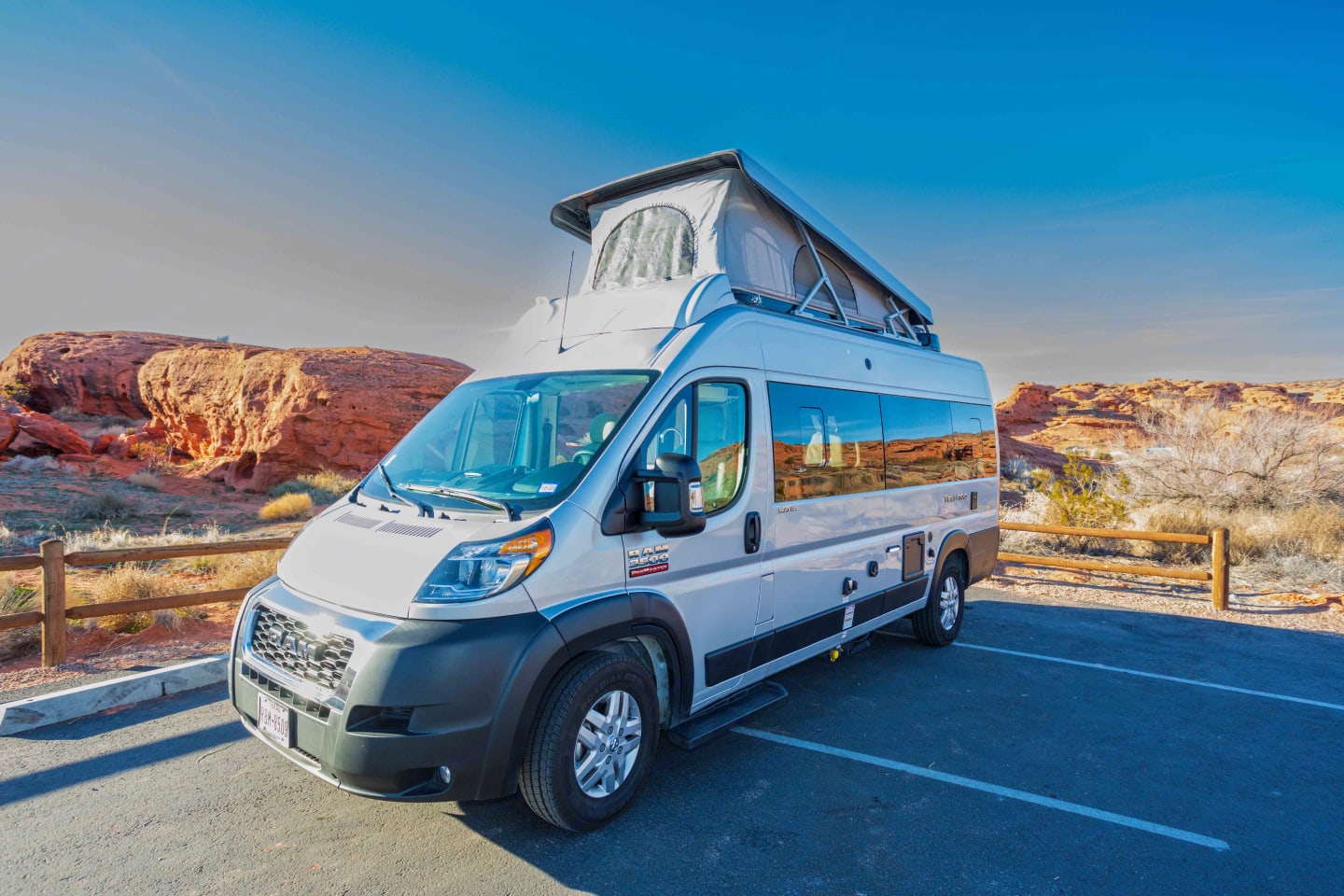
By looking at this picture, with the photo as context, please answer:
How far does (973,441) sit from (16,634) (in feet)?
31.0

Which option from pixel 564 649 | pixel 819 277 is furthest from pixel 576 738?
pixel 819 277

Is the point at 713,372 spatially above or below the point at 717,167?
below

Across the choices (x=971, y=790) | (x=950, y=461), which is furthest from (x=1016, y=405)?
(x=971, y=790)

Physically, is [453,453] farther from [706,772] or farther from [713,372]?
[706,772]

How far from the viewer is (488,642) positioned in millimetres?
2947

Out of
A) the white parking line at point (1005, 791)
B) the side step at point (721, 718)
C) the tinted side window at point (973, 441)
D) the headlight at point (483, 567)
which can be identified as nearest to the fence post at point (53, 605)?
the headlight at point (483, 567)

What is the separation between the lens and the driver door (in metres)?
3.67

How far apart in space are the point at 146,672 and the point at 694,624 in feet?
14.2

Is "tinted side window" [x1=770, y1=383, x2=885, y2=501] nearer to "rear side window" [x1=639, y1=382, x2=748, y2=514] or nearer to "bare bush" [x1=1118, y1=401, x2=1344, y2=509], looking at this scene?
"rear side window" [x1=639, y1=382, x2=748, y2=514]

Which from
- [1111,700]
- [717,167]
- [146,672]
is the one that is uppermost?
[717,167]

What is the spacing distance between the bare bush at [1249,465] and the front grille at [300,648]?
49.3 ft

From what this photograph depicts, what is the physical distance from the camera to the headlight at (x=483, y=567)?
301 centimetres

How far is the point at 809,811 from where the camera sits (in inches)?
145

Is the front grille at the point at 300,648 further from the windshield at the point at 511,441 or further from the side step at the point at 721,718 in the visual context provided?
the side step at the point at 721,718
